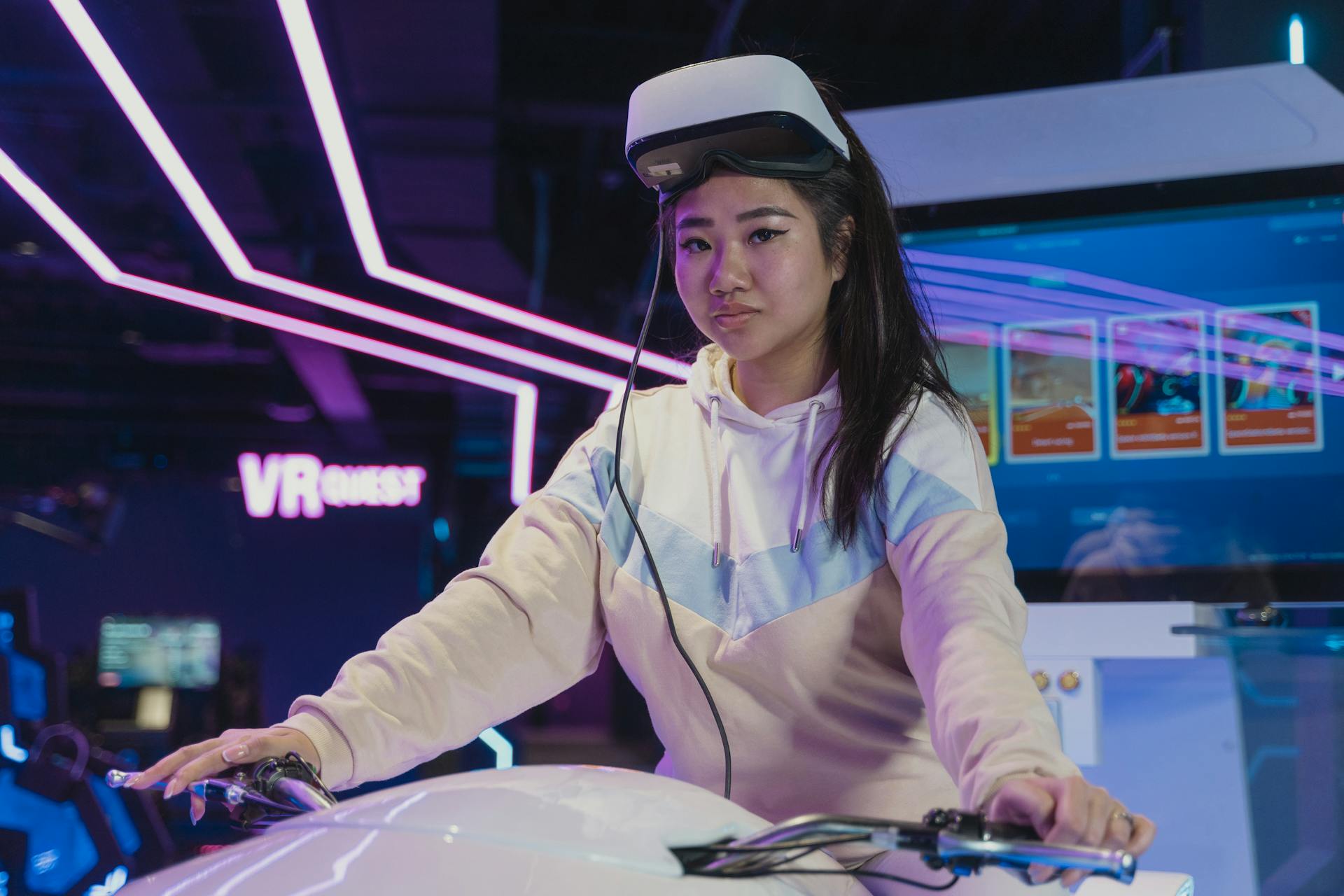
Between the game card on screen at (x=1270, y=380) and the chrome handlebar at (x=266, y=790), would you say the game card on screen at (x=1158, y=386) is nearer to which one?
the game card on screen at (x=1270, y=380)

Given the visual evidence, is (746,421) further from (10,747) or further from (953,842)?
(10,747)

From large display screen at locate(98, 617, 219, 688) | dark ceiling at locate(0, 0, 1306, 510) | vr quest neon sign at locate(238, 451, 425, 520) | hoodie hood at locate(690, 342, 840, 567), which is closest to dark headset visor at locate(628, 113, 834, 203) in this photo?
hoodie hood at locate(690, 342, 840, 567)

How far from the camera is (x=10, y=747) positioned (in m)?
6.29

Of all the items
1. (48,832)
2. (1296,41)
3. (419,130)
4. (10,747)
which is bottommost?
(48,832)

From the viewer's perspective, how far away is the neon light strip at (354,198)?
3.10m

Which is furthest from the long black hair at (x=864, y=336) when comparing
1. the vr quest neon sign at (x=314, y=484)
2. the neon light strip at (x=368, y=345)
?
the vr quest neon sign at (x=314, y=484)

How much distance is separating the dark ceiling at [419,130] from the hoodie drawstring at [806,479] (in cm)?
52

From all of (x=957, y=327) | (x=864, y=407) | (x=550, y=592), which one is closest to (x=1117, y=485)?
(x=957, y=327)

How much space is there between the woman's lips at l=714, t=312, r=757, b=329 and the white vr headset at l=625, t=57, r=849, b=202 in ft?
0.53

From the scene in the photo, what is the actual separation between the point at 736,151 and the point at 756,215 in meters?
0.08

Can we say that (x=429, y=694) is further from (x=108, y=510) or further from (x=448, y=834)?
(x=108, y=510)

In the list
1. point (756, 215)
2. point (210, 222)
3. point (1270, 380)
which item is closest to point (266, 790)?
point (756, 215)

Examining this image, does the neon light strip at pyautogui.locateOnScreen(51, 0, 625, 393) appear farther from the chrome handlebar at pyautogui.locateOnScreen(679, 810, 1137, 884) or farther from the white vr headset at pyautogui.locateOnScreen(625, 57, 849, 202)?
the chrome handlebar at pyautogui.locateOnScreen(679, 810, 1137, 884)

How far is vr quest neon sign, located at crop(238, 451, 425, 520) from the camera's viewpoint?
12.0 meters
